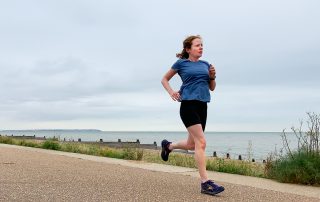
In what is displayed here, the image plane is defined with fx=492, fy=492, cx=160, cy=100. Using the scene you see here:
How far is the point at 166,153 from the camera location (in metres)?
7.20

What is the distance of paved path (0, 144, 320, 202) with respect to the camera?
231 inches

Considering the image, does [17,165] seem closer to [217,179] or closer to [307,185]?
[217,179]

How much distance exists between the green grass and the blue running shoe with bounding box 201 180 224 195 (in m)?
2.05

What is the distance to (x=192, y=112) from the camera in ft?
20.2

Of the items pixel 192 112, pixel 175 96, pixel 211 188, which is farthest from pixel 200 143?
pixel 175 96

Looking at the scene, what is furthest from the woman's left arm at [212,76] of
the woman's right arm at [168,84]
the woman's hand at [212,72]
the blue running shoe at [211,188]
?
the blue running shoe at [211,188]

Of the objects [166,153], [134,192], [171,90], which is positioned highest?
[171,90]

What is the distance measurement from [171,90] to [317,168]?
9.13 ft

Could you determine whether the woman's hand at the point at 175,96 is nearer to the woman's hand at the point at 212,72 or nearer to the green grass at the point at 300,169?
the woman's hand at the point at 212,72

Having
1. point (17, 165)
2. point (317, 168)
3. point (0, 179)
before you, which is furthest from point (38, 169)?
point (317, 168)

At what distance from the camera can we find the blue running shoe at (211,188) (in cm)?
600

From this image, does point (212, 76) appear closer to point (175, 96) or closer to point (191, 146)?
point (175, 96)

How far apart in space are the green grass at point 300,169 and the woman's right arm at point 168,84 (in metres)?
2.51

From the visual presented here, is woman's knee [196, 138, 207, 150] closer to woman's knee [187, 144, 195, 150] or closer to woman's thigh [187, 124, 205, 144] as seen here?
woman's thigh [187, 124, 205, 144]
